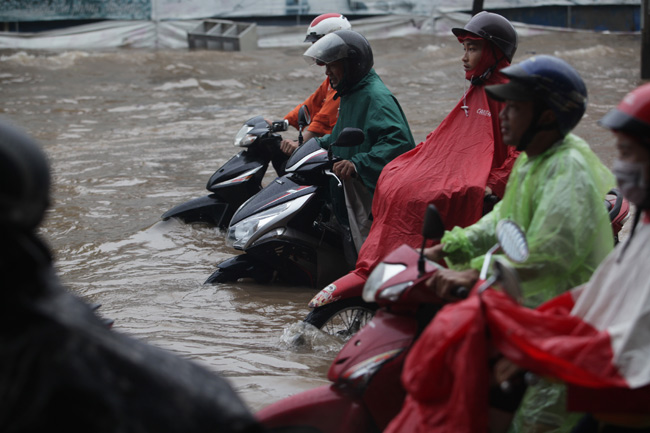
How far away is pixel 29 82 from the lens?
1634 cm

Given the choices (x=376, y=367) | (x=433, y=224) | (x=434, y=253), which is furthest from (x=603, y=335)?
(x=434, y=253)

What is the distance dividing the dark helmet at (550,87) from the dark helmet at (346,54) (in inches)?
94.1

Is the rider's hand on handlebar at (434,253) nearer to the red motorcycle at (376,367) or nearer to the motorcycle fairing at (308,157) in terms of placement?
the red motorcycle at (376,367)

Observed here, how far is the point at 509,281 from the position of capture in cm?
223

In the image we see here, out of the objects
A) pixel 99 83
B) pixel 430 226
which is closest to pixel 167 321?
pixel 430 226

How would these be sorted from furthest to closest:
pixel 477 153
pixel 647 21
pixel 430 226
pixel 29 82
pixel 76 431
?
1. pixel 29 82
2. pixel 647 21
3. pixel 477 153
4. pixel 430 226
5. pixel 76 431

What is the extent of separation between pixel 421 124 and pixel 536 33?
38.1 ft

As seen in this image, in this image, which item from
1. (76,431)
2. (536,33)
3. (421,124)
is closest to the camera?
(76,431)

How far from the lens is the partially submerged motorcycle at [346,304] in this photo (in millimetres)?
4141

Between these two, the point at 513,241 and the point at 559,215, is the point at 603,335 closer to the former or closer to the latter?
the point at 513,241

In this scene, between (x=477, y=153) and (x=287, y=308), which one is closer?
(x=477, y=153)

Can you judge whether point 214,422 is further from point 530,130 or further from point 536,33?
point 536,33

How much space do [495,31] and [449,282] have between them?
2.28 m

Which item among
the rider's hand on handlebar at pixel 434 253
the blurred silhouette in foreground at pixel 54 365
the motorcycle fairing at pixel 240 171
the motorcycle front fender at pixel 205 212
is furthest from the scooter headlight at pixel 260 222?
the blurred silhouette in foreground at pixel 54 365
